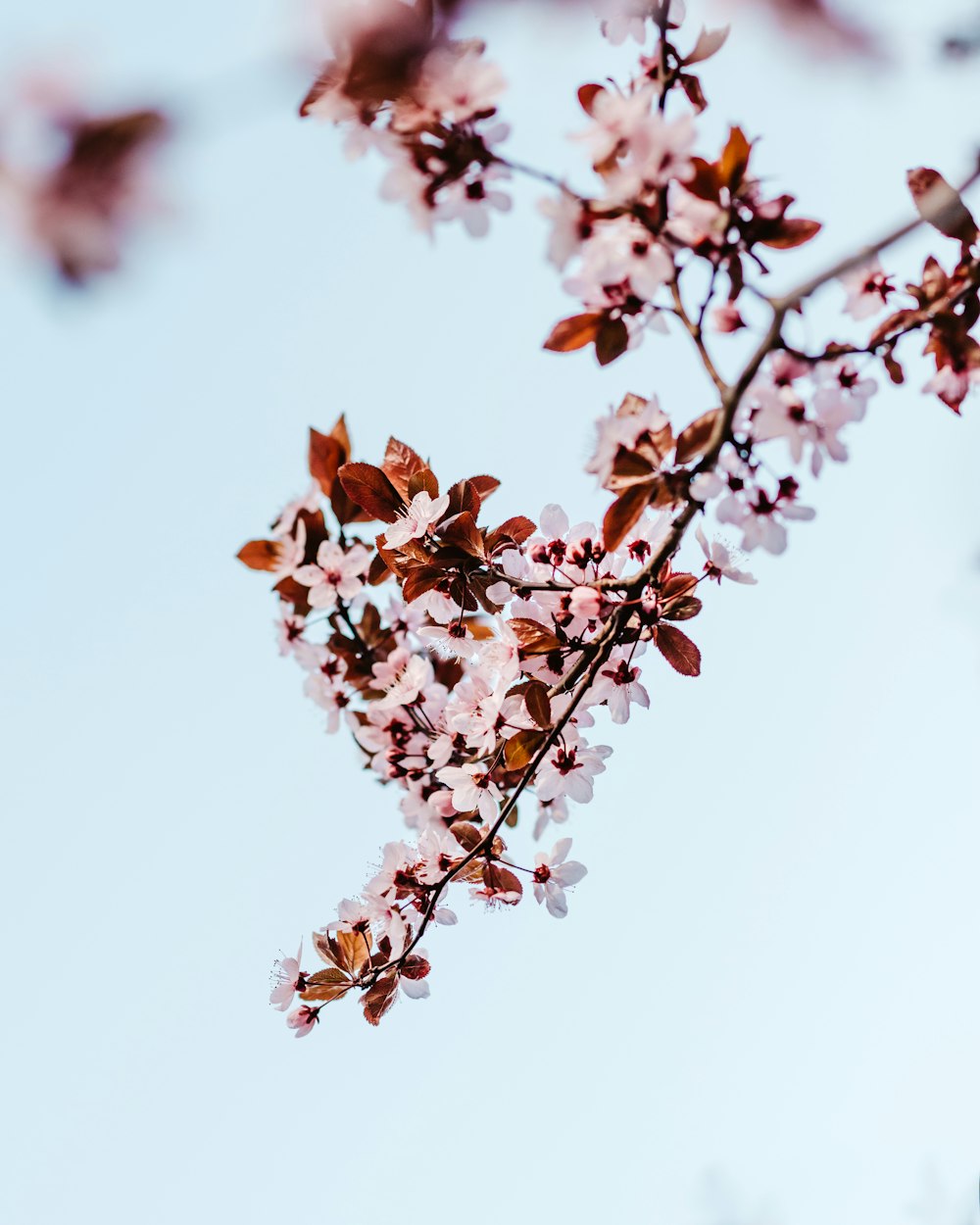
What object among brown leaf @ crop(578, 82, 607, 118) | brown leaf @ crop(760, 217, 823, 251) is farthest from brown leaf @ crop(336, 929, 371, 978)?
brown leaf @ crop(578, 82, 607, 118)

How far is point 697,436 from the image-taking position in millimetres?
1609

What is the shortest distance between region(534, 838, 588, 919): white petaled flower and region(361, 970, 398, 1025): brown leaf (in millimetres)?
391

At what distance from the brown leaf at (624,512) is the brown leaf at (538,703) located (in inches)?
15.6

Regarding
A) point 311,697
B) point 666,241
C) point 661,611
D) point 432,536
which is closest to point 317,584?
point 311,697

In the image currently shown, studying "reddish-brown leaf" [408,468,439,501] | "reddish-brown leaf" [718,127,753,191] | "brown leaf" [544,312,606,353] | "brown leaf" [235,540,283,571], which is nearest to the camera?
"reddish-brown leaf" [718,127,753,191]

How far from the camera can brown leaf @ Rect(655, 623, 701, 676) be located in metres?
2.08

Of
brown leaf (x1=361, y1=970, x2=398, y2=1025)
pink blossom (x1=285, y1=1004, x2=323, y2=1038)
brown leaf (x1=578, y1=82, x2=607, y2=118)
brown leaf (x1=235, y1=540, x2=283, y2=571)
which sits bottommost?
pink blossom (x1=285, y1=1004, x2=323, y2=1038)

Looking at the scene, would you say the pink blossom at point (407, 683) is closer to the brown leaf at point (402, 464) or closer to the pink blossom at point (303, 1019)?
the brown leaf at point (402, 464)

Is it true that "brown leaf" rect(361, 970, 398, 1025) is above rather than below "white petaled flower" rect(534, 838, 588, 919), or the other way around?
below

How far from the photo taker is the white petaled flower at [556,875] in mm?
2309

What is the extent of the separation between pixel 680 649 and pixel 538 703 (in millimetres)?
325

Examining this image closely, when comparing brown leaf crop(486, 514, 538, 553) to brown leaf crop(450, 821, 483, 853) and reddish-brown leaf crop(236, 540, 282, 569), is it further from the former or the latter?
reddish-brown leaf crop(236, 540, 282, 569)

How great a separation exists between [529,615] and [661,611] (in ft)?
0.92

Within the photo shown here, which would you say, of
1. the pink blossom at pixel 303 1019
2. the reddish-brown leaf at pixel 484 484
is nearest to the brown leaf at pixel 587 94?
the reddish-brown leaf at pixel 484 484
